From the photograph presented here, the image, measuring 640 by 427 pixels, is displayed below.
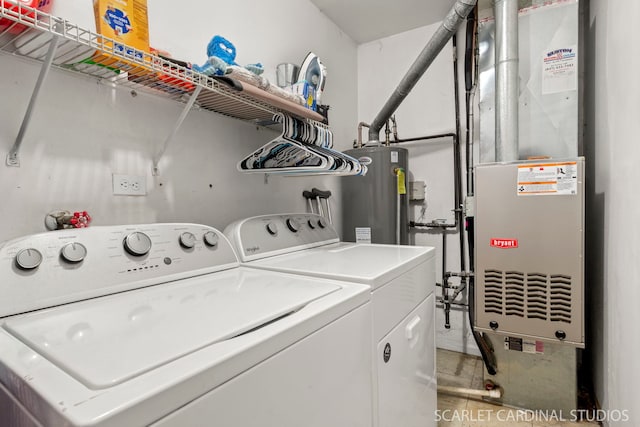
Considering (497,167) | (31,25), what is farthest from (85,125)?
(497,167)

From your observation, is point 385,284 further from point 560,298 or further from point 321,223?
point 560,298

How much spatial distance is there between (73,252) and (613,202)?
2099 millimetres

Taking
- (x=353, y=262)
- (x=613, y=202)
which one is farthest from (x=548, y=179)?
(x=353, y=262)

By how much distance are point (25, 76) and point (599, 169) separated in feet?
8.34

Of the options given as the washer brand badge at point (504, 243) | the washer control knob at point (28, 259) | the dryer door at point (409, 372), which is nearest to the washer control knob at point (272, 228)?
the dryer door at point (409, 372)

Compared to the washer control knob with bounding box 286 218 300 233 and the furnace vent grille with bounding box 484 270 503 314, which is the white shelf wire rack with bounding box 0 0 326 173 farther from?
the furnace vent grille with bounding box 484 270 503 314

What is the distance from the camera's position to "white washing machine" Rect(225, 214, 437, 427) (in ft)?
3.38

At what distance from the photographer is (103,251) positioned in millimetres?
916

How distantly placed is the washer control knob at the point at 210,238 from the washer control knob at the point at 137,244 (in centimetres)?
21

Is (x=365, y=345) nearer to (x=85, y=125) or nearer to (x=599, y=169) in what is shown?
(x=85, y=125)

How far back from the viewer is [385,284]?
3.46ft

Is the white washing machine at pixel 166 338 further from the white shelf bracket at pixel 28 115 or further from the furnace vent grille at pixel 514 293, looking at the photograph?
the furnace vent grille at pixel 514 293

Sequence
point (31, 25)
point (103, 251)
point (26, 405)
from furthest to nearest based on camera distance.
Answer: point (103, 251) < point (31, 25) < point (26, 405)

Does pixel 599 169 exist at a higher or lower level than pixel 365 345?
higher
